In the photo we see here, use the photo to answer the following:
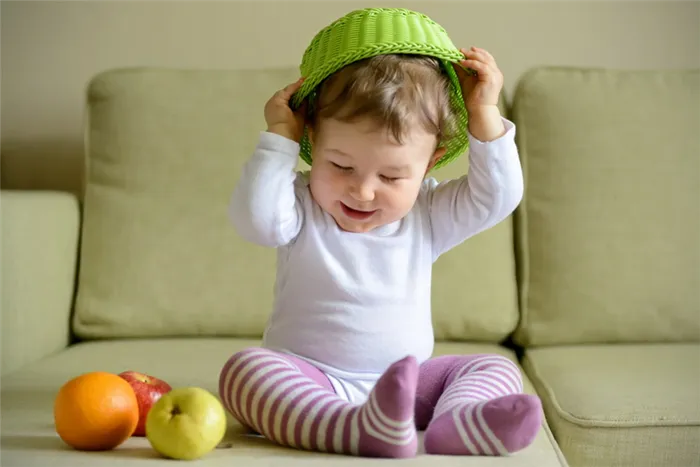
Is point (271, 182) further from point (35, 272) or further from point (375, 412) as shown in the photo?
point (35, 272)

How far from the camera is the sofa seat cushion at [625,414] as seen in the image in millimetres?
994

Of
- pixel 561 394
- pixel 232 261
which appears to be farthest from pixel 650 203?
pixel 232 261

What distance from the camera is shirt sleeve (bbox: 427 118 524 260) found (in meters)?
1.00

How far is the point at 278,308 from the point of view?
105cm

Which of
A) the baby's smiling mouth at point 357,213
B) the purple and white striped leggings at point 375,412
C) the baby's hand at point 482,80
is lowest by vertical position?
the purple and white striped leggings at point 375,412

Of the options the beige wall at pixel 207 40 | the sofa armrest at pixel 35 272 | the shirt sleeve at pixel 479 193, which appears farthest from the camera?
the beige wall at pixel 207 40

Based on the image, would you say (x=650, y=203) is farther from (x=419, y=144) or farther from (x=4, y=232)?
(x=4, y=232)

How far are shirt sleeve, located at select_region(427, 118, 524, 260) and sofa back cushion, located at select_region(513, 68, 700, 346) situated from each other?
18.2 inches

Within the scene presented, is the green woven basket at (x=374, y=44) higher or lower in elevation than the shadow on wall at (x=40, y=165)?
higher

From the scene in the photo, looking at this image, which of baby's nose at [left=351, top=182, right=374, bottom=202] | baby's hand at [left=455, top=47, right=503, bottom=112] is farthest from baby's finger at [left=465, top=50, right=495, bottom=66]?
baby's nose at [left=351, top=182, right=374, bottom=202]

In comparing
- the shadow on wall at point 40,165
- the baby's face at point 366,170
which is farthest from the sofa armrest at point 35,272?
the baby's face at point 366,170

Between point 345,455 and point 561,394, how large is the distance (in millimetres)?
428

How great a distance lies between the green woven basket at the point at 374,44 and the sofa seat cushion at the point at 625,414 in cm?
41

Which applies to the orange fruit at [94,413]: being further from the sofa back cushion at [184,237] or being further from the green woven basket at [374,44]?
the sofa back cushion at [184,237]
